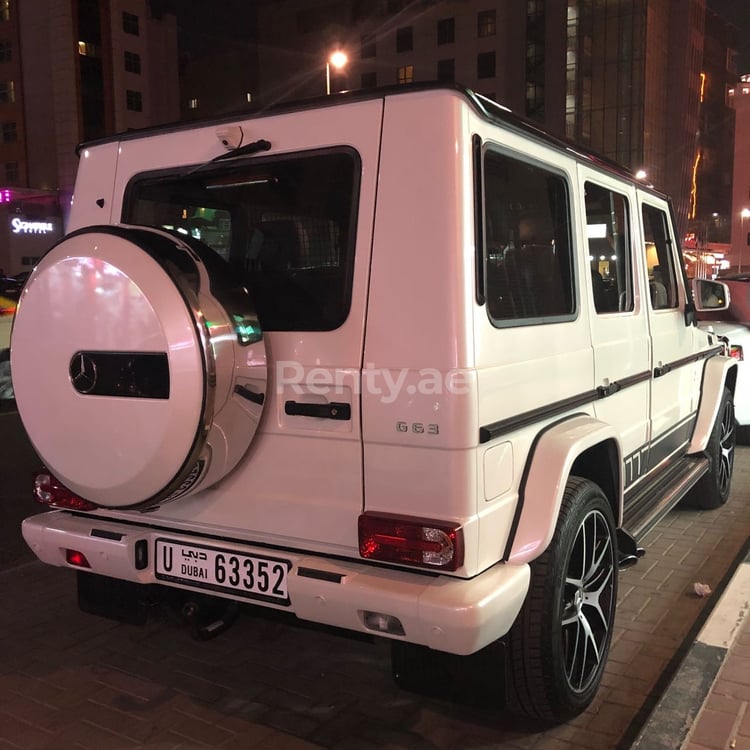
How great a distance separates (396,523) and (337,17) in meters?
57.8

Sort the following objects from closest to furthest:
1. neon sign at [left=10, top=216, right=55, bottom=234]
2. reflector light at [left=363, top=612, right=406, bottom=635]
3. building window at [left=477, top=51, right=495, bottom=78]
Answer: reflector light at [left=363, top=612, right=406, bottom=635]
neon sign at [left=10, top=216, right=55, bottom=234]
building window at [left=477, top=51, right=495, bottom=78]

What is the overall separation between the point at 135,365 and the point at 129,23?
169 feet

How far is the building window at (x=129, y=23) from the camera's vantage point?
152 feet

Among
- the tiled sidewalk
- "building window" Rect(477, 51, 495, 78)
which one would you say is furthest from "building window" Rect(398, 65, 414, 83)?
the tiled sidewalk

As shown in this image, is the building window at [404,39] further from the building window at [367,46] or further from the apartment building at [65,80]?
the apartment building at [65,80]

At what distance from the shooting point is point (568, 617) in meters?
2.89

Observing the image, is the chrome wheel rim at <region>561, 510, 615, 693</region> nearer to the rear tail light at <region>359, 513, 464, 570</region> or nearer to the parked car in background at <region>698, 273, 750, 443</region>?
the rear tail light at <region>359, 513, 464, 570</region>

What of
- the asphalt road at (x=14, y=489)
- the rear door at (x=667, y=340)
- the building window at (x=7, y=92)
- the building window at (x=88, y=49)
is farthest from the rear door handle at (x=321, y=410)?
the building window at (x=7, y=92)

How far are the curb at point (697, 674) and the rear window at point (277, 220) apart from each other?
6.14 feet

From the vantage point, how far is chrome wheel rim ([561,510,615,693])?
2.90 meters

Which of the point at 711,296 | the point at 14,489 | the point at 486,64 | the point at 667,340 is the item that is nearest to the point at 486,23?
the point at 486,64

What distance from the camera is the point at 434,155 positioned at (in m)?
2.32

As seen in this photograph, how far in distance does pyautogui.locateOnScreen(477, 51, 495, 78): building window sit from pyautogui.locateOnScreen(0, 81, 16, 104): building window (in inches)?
1168

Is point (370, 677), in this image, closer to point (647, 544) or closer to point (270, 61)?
point (647, 544)
